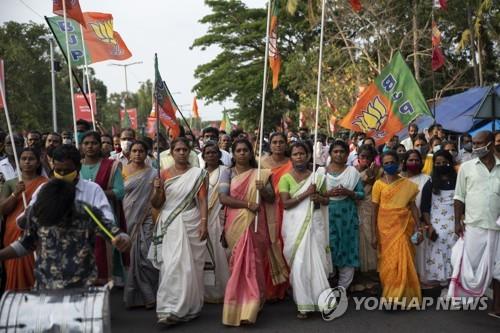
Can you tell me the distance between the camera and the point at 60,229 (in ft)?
10.6

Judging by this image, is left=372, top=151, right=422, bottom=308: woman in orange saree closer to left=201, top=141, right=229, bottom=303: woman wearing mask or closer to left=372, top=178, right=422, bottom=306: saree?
left=372, top=178, right=422, bottom=306: saree

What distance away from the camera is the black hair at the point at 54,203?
10.4 feet

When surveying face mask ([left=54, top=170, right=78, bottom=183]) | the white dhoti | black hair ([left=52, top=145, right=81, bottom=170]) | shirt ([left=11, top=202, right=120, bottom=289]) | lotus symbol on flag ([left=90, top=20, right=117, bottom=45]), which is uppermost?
lotus symbol on flag ([left=90, top=20, right=117, bottom=45])

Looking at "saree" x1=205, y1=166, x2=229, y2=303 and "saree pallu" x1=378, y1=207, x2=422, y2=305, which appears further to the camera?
"saree" x1=205, y1=166, x2=229, y2=303

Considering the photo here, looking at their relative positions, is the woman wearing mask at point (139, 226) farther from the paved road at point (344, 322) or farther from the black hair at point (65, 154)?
the black hair at point (65, 154)

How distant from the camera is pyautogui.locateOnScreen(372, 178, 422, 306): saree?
17.1 ft

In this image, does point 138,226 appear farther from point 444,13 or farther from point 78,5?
point 444,13

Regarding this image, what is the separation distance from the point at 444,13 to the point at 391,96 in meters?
16.1

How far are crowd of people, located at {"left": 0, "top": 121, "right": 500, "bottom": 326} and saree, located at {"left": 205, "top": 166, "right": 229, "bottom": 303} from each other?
0.01m

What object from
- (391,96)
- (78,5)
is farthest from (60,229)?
(391,96)

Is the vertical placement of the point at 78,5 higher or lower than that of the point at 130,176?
higher

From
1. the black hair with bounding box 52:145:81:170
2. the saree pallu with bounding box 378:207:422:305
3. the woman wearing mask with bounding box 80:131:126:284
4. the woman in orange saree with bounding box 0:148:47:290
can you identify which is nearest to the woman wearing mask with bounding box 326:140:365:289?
the saree pallu with bounding box 378:207:422:305

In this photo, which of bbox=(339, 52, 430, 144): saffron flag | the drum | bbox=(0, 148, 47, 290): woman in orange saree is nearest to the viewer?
the drum

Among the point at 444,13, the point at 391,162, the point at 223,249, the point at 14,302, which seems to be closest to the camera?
the point at 14,302
